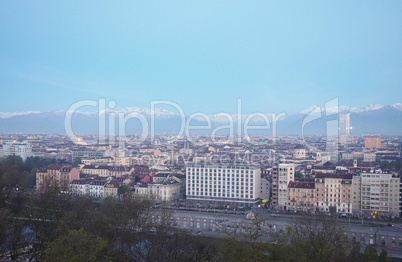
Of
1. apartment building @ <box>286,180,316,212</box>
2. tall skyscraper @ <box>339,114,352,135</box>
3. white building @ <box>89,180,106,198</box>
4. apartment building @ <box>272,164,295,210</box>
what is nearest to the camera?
apartment building @ <box>286,180,316,212</box>

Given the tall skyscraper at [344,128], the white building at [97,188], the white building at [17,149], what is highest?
the tall skyscraper at [344,128]

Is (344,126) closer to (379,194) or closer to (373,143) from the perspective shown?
(373,143)

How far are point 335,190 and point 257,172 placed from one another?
347 cm

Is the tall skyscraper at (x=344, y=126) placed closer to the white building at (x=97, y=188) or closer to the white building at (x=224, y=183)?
the white building at (x=224, y=183)

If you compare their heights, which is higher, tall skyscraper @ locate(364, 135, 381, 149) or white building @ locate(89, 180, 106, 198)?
tall skyscraper @ locate(364, 135, 381, 149)

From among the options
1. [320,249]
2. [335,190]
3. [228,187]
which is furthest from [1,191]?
[335,190]

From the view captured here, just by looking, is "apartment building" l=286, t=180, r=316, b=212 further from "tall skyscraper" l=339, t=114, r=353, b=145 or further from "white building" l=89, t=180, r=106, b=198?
"tall skyscraper" l=339, t=114, r=353, b=145

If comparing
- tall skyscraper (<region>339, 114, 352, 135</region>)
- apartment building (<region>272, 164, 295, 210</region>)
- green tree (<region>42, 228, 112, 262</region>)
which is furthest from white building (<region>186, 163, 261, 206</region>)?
tall skyscraper (<region>339, 114, 352, 135</region>)

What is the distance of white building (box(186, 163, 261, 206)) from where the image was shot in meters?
18.9

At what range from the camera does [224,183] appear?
1936 cm

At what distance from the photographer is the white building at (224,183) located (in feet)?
62.1

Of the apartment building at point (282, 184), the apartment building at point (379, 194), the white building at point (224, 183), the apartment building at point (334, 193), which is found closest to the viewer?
the apartment building at point (379, 194)

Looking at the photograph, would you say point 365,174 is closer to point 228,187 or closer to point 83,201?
point 228,187

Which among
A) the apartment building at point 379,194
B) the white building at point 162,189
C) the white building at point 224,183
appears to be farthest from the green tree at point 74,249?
the white building at point 162,189
